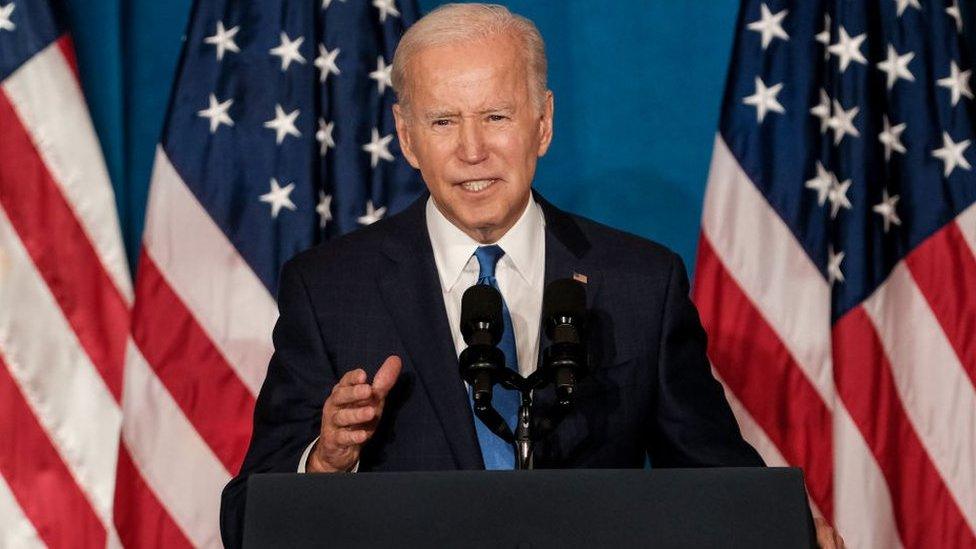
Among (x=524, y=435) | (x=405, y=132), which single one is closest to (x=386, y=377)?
(x=524, y=435)

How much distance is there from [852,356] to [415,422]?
159cm

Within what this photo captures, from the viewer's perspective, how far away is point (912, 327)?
343 cm

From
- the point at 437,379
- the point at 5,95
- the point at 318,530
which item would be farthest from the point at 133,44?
the point at 318,530

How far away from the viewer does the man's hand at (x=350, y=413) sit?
1745 mm

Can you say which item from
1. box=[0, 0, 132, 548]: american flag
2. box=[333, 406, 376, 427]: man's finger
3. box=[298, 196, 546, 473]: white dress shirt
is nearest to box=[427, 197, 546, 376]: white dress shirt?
box=[298, 196, 546, 473]: white dress shirt

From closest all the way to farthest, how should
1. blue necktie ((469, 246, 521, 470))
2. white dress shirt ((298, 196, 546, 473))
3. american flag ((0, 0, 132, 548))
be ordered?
blue necktie ((469, 246, 521, 470)) < white dress shirt ((298, 196, 546, 473)) < american flag ((0, 0, 132, 548))

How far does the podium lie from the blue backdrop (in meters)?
2.25

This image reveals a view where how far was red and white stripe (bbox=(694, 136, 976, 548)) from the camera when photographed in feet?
11.1

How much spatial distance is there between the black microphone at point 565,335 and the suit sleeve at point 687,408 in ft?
1.80

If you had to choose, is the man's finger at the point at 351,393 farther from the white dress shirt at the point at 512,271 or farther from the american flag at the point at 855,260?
the american flag at the point at 855,260

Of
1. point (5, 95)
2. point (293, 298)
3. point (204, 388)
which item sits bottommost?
point (204, 388)

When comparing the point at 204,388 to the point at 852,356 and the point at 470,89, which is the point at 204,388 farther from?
the point at 852,356

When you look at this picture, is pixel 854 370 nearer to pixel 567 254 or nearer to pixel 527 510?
pixel 567 254

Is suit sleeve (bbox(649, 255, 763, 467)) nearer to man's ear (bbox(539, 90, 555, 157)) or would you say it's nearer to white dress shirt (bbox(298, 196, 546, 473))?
white dress shirt (bbox(298, 196, 546, 473))
